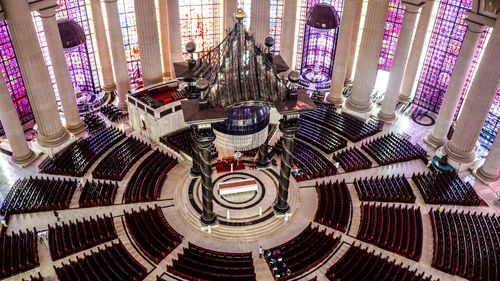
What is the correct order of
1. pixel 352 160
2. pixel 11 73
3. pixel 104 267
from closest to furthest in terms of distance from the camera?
pixel 104 267 < pixel 352 160 < pixel 11 73

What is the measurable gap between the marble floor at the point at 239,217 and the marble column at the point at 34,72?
358cm

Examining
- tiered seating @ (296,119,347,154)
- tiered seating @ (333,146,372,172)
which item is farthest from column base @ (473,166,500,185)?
tiered seating @ (296,119,347,154)

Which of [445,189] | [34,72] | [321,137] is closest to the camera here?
[34,72]

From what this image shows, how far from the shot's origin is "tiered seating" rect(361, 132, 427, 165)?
42.7m

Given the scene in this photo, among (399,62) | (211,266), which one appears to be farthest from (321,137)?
(211,266)

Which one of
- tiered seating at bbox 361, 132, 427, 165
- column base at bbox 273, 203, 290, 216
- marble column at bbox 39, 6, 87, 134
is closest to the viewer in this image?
column base at bbox 273, 203, 290, 216

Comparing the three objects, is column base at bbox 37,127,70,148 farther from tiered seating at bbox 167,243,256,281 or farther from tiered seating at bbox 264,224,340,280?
tiered seating at bbox 264,224,340,280

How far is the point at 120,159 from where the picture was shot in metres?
41.4

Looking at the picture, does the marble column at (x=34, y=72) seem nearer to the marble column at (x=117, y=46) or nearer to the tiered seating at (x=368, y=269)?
the marble column at (x=117, y=46)

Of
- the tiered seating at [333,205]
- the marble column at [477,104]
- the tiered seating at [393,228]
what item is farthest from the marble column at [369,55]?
the tiered seating at [393,228]

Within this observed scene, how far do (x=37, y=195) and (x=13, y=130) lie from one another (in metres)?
7.52

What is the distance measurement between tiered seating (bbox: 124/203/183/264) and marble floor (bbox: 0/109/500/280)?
613 mm

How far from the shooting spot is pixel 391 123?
4953 centimetres

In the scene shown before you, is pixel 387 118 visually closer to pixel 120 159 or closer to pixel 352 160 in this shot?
pixel 352 160
